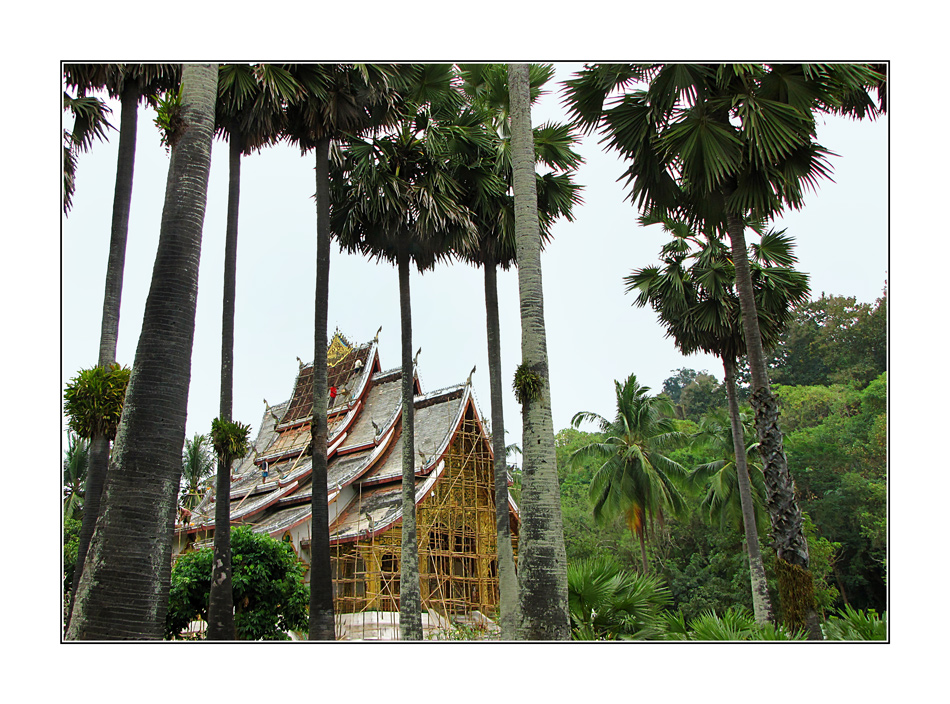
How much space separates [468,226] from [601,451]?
1719 centimetres

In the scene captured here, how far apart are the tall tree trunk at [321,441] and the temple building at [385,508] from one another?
25.4 feet

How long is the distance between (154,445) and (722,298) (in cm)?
1381

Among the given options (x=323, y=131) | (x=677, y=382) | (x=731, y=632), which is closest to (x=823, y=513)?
(x=731, y=632)

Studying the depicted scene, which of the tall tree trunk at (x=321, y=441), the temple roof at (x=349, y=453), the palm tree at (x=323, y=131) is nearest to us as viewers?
the tall tree trunk at (x=321, y=441)

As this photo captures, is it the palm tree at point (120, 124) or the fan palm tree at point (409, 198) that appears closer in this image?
the palm tree at point (120, 124)

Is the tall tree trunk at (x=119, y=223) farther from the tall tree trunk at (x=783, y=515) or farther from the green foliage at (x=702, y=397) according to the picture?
the green foliage at (x=702, y=397)

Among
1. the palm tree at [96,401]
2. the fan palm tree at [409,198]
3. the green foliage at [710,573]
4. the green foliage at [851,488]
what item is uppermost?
the fan palm tree at [409,198]

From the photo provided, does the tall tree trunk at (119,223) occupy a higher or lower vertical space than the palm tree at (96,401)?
higher

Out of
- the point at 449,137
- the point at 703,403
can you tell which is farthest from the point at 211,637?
the point at 703,403

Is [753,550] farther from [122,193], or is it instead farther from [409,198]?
[122,193]

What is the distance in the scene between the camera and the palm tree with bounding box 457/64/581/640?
591 inches

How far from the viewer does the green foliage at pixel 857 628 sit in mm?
7270

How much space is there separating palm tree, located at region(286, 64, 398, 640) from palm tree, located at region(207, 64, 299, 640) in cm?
48

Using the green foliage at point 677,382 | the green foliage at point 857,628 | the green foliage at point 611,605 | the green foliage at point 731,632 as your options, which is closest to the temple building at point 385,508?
the green foliage at point 611,605
